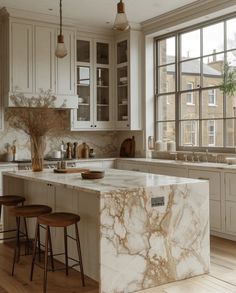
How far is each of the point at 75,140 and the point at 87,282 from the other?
380 cm

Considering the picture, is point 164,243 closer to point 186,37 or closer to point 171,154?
point 171,154

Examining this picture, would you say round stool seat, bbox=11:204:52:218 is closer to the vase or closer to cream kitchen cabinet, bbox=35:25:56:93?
the vase

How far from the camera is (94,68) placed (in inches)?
281

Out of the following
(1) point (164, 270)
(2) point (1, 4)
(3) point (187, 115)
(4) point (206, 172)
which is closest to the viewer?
(1) point (164, 270)

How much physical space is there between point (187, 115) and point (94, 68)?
1.79m

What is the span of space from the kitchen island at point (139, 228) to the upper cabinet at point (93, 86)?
2.96 metres

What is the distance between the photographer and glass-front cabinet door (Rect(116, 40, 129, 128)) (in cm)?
712

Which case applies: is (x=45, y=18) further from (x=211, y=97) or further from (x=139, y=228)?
(x=139, y=228)

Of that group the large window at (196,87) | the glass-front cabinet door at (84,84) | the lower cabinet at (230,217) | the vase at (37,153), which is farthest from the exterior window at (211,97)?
the vase at (37,153)

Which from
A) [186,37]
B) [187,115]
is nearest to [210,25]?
[186,37]

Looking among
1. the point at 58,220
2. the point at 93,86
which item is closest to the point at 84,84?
the point at 93,86

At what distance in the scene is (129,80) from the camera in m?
7.02

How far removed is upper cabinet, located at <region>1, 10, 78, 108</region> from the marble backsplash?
2.02 ft

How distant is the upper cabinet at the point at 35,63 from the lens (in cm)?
622
